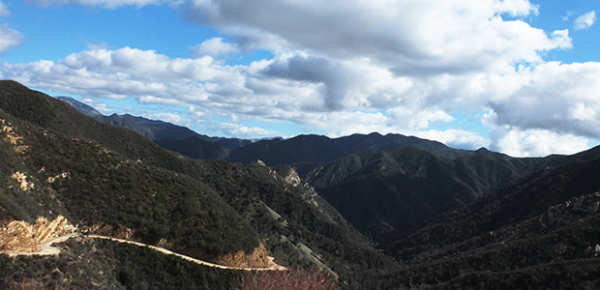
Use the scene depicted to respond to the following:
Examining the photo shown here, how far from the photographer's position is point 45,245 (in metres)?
39.8

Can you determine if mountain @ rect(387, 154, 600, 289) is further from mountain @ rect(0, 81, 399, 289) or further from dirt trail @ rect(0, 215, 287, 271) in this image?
dirt trail @ rect(0, 215, 287, 271)

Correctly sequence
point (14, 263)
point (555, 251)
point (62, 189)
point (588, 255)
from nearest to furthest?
point (14, 263) → point (62, 189) → point (588, 255) → point (555, 251)

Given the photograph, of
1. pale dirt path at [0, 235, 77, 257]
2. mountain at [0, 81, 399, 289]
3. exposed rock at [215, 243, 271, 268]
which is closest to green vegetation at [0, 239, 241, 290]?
mountain at [0, 81, 399, 289]

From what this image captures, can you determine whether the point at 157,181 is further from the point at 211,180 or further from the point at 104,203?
the point at 211,180

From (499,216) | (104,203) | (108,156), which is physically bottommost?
(499,216)

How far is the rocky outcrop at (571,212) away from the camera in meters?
107

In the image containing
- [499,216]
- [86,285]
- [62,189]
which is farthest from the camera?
[499,216]

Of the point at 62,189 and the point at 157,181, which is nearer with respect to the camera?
the point at 62,189

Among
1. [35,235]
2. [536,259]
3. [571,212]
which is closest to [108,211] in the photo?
[35,235]

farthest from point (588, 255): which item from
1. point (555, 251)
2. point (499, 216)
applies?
point (499, 216)

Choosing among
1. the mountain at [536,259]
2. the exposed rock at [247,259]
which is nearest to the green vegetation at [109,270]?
the exposed rock at [247,259]

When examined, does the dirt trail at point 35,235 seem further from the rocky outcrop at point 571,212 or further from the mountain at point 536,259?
the rocky outcrop at point 571,212

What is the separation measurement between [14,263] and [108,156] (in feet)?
115

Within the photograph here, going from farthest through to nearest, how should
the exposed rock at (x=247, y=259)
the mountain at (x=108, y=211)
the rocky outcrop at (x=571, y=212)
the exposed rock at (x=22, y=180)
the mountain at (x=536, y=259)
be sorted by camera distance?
1. the rocky outcrop at (x=571, y=212)
2. the exposed rock at (x=247, y=259)
3. the mountain at (x=536, y=259)
4. the exposed rock at (x=22, y=180)
5. the mountain at (x=108, y=211)
